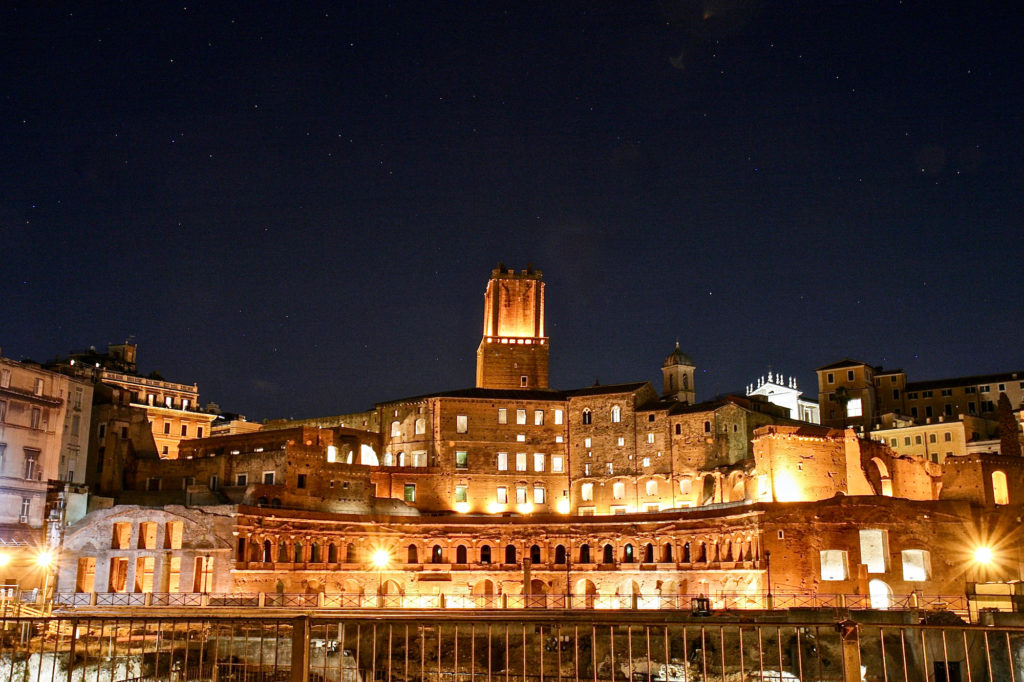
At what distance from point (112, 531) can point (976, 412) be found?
75.7 m

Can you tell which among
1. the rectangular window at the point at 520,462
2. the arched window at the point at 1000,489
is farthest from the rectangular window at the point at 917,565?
the rectangular window at the point at 520,462

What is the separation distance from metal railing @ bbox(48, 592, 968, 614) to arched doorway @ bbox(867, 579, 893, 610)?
6 cm

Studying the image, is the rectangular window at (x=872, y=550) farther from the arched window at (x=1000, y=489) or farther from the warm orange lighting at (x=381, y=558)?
the warm orange lighting at (x=381, y=558)

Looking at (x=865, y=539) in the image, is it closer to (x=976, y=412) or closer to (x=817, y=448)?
(x=817, y=448)

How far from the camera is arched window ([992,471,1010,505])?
6638 centimetres

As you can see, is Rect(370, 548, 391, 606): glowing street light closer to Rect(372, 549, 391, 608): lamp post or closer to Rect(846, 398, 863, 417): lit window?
Rect(372, 549, 391, 608): lamp post

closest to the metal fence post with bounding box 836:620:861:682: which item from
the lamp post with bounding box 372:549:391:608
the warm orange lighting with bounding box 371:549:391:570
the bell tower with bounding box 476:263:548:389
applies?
the lamp post with bounding box 372:549:391:608

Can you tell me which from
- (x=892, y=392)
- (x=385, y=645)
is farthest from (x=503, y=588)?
(x=892, y=392)

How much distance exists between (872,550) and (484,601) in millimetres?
25065

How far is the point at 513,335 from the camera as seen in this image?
91.2 m

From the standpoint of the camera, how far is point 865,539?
6247 cm

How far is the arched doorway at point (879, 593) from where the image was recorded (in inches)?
2205

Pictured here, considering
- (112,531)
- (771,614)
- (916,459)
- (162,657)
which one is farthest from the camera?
(916,459)

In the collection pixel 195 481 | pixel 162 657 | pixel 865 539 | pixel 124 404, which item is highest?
pixel 124 404
